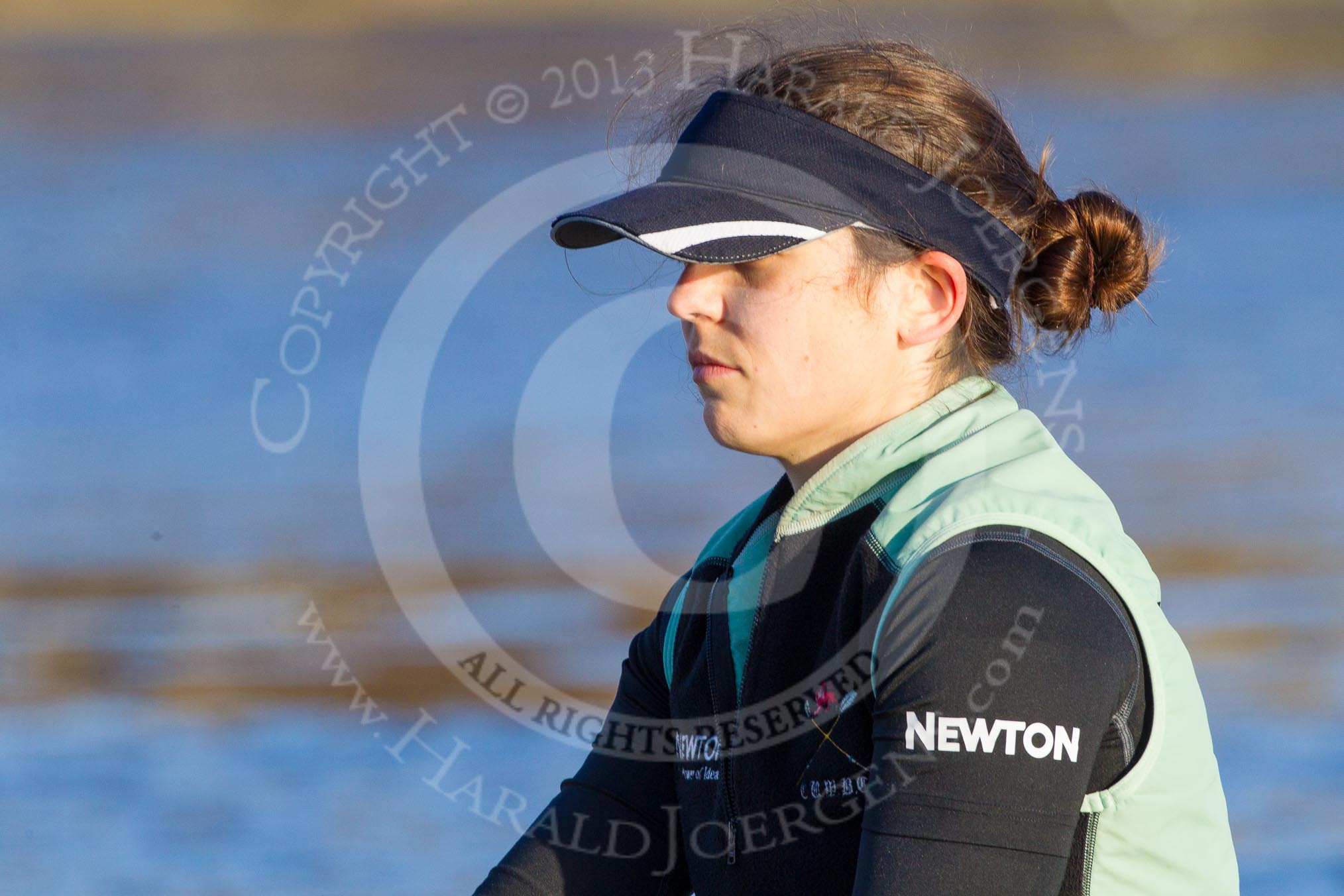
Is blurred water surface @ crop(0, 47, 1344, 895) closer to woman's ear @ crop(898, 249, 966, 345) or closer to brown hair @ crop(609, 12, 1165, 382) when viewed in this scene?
brown hair @ crop(609, 12, 1165, 382)

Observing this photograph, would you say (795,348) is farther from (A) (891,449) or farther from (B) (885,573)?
(B) (885,573)

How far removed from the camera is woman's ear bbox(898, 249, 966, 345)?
169 centimetres

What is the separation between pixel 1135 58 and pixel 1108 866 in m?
10.0

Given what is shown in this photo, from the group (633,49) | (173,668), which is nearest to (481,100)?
(633,49)

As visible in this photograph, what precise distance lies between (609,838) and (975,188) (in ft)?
2.86

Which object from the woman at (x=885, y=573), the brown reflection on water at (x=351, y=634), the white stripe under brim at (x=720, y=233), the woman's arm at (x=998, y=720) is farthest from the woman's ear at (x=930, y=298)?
the brown reflection on water at (x=351, y=634)

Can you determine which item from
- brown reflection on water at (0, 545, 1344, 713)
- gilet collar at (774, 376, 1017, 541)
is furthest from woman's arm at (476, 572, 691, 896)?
brown reflection on water at (0, 545, 1344, 713)

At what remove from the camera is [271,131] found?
9.57 m

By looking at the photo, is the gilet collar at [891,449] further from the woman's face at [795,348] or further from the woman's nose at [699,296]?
the woman's nose at [699,296]

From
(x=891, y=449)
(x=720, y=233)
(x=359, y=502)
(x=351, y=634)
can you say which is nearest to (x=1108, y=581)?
(x=891, y=449)

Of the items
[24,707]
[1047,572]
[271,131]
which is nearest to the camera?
[1047,572]

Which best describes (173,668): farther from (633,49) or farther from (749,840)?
(633,49)

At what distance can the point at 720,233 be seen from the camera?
166 cm

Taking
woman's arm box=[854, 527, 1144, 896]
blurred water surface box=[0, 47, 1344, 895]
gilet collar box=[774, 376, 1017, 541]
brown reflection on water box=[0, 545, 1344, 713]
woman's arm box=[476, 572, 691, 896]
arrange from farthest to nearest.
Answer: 1. brown reflection on water box=[0, 545, 1344, 713]
2. blurred water surface box=[0, 47, 1344, 895]
3. woman's arm box=[476, 572, 691, 896]
4. gilet collar box=[774, 376, 1017, 541]
5. woman's arm box=[854, 527, 1144, 896]
